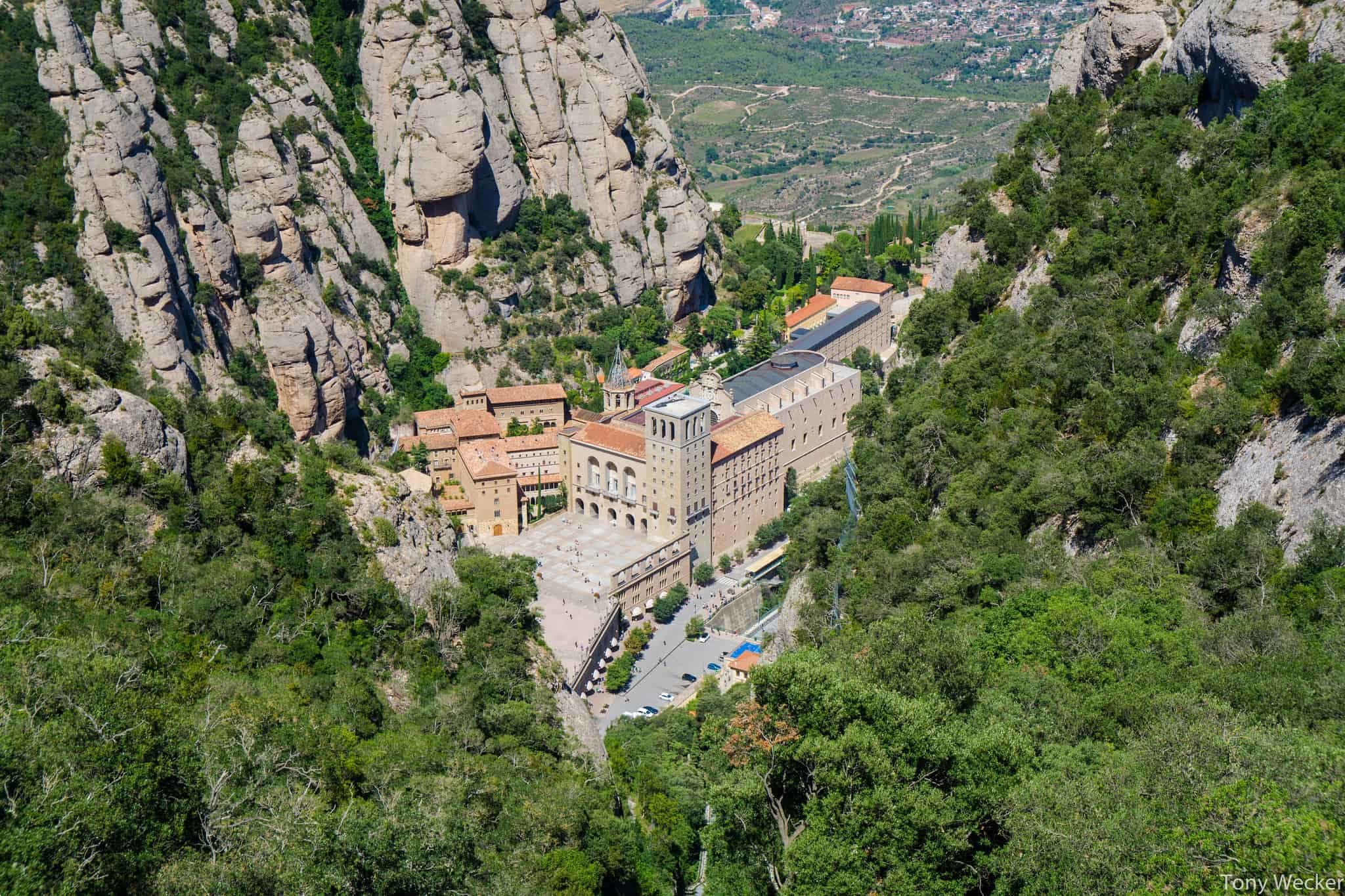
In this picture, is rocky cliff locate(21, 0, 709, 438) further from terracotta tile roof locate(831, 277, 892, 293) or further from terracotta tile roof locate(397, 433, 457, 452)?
terracotta tile roof locate(831, 277, 892, 293)

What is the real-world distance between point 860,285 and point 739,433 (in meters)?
31.5

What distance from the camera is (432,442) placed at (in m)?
77.1

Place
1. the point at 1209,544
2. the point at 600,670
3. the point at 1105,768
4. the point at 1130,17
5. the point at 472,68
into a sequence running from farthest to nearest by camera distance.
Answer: the point at 472,68 → the point at 600,670 → the point at 1130,17 → the point at 1209,544 → the point at 1105,768

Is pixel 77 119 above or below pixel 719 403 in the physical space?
above

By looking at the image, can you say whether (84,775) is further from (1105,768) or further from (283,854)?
(1105,768)

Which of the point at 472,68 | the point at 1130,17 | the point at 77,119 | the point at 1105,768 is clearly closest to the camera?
the point at 1105,768

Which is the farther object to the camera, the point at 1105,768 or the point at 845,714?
the point at 845,714

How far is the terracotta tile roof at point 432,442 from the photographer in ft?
252

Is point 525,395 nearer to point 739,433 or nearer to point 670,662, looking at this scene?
point 739,433

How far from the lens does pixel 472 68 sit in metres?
96.2

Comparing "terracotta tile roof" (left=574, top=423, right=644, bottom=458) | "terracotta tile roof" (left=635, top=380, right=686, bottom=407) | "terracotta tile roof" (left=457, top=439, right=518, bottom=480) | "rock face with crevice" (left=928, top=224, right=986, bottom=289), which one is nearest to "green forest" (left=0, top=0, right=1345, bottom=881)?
"rock face with crevice" (left=928, top=224, right=986, bottom=289)

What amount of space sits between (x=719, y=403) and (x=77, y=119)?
41.1 m

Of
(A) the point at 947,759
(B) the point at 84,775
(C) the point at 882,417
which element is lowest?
(C) the point at 882,417


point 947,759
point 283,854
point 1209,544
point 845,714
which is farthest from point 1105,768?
point 283,854
